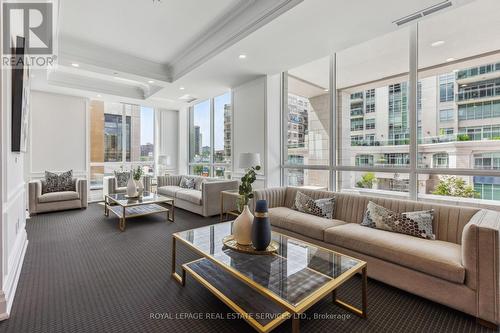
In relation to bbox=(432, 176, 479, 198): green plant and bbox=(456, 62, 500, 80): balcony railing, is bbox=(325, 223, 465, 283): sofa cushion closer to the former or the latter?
bbox=(432, 176, 479, 198): green plant

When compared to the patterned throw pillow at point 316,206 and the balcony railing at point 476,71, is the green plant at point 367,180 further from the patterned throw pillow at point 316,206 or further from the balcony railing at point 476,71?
the balcony railing at point 476,71

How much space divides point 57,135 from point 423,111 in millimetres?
7458

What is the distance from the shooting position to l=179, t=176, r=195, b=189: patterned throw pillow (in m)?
6.16

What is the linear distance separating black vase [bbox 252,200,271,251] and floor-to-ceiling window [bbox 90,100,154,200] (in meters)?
6.21

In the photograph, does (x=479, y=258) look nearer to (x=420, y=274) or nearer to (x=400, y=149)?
(x=420, y=274)

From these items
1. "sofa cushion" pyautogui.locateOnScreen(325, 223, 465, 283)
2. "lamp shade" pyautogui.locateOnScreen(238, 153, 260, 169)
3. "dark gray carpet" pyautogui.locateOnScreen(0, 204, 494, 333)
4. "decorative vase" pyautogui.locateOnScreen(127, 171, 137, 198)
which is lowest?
"dark gray carpet" pyautogui.locateOnScreen(0, 204, 494, 333)

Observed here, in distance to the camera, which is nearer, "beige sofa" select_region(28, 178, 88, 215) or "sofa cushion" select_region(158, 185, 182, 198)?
"beige sofa" select_region(28, 178, 88, 215)

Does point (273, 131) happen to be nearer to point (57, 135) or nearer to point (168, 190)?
point (168, 190)

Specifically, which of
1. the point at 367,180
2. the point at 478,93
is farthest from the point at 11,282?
the point at 478,93

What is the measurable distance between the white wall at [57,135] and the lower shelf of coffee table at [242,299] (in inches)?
220

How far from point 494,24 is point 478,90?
714 mm
